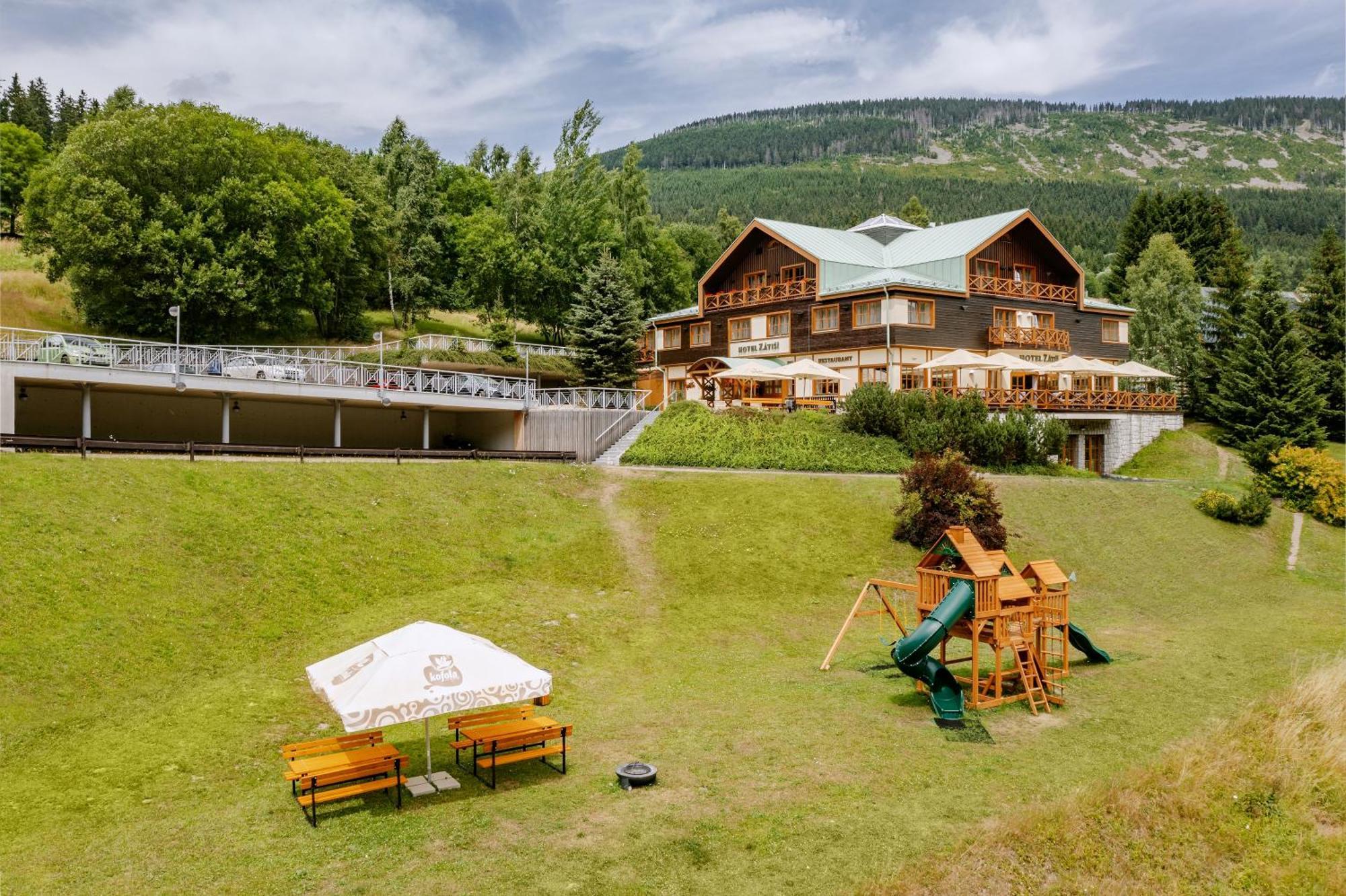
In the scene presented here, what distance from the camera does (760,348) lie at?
53844mm

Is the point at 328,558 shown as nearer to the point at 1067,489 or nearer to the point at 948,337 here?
the point at 1067,489

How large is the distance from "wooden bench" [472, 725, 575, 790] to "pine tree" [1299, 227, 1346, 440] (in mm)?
57732

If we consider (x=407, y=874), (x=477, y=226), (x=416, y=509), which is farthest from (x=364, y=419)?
(x=407, y=874)

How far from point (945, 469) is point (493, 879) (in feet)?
75.5

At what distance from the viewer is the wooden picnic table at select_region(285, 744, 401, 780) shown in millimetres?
12133

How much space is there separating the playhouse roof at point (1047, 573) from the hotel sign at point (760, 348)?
33.7m

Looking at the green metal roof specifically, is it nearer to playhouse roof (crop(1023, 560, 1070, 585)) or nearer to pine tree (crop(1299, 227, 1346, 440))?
pine tree (crop(1299, 227, 1346, 440))

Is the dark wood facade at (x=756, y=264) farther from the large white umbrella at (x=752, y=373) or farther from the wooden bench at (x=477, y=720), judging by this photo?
the wooden bench at (x=477, y=720)

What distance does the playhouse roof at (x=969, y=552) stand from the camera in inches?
697

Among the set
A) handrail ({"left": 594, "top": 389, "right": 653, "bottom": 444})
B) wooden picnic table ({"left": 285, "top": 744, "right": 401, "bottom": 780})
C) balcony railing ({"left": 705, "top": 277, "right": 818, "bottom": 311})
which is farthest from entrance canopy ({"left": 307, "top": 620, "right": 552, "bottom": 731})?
balcony railing ({"left": 705, "top": 277, "right": 818, "bottom": 311})

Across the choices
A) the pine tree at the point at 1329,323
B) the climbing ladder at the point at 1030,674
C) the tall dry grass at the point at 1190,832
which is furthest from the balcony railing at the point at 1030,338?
the tall dry grass at the point at 1190,832

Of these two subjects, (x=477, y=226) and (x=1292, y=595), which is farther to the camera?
(x=477, y=226)

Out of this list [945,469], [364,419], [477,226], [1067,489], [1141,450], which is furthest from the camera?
[477,226]

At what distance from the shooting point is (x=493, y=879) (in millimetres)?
10227
